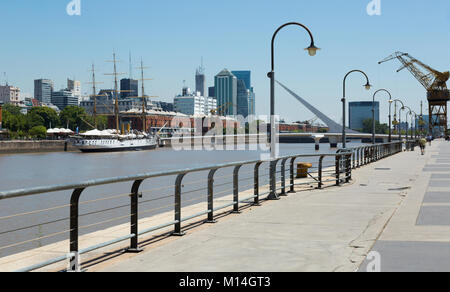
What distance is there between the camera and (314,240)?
9039mm

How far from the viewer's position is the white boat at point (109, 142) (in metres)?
120

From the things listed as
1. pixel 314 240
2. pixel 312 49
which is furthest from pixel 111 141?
pixel 314 240

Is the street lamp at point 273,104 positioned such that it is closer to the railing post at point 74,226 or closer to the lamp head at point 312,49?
the lamp head at point 312,49

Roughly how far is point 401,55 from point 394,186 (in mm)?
146606

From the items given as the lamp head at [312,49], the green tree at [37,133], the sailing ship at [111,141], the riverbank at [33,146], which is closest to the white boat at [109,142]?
the sailing ship at [111,141]

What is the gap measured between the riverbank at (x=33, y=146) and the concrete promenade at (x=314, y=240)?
3776 inches

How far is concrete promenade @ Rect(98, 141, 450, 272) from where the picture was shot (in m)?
7.21

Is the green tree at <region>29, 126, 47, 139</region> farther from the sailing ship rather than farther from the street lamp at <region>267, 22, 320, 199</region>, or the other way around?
the street lamp at <region>267, 22, 320, 199</region>

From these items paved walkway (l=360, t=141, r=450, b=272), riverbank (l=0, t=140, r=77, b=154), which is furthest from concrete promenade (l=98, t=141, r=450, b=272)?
riverbank (l=0, t=140, r=77, b=154)

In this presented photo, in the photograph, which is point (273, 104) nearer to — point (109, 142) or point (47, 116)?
point (109, 142)

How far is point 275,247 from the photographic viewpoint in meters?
8.40

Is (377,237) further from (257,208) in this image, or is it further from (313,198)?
(313,198)

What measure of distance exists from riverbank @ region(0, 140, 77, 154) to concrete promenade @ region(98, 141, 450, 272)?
95.9m

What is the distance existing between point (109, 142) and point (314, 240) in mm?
119258
